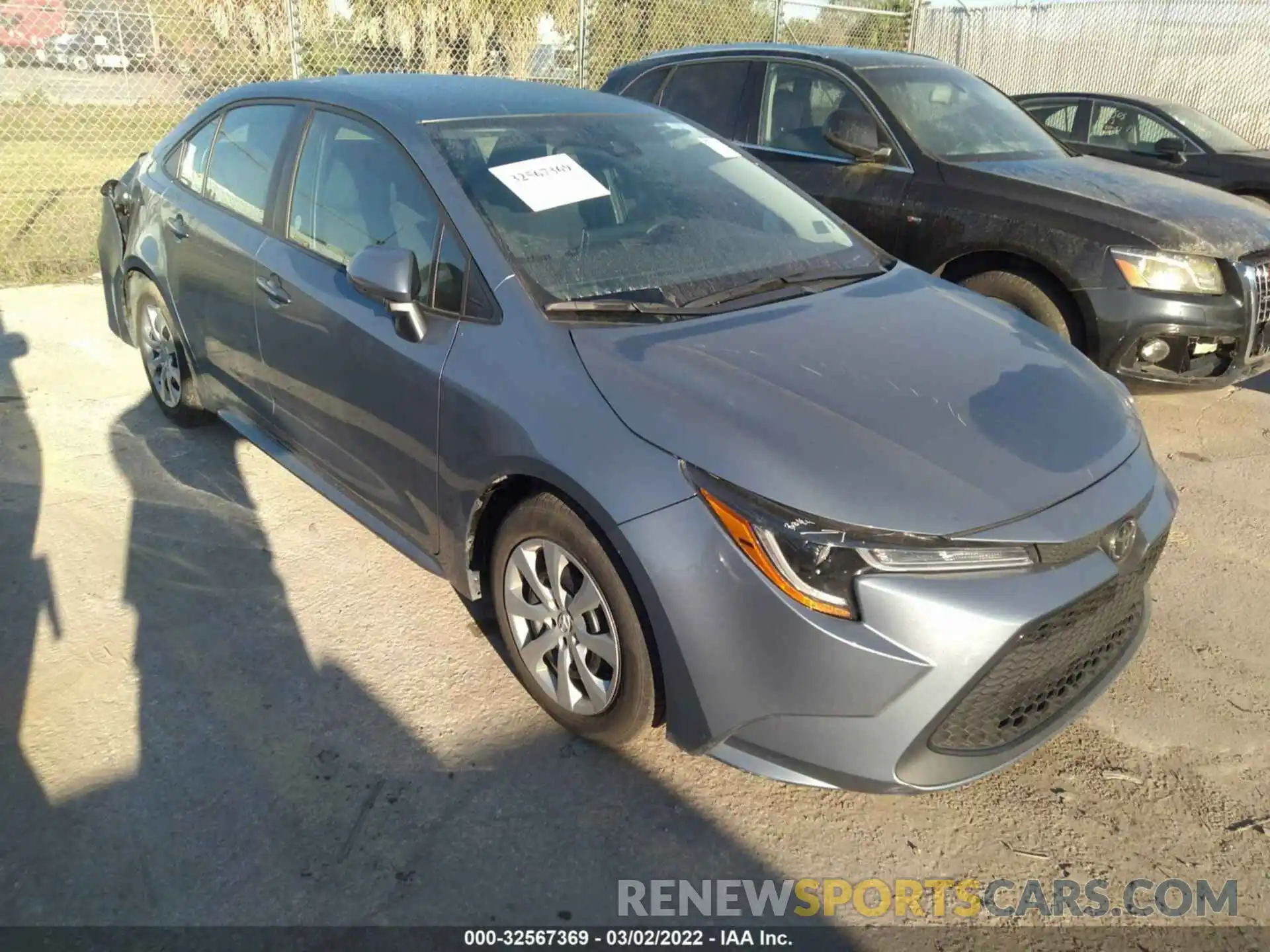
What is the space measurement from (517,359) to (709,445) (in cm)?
64

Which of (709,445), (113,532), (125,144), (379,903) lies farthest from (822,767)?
(125,144)

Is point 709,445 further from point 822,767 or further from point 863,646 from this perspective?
point 822,767

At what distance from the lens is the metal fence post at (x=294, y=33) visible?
320 inches

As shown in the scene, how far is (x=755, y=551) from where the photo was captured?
2.04 meters

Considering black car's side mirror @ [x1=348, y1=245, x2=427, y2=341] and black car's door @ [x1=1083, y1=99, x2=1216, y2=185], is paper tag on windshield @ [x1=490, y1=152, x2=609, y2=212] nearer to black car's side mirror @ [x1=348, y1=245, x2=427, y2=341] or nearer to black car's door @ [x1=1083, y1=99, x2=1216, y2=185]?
black car's side mirror @ [x1=348, y1=245, x2=427, y2=341]

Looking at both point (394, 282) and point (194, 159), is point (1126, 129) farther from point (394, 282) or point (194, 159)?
point (394, 282)

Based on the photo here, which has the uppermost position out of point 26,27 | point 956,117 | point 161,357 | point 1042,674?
point 26,27

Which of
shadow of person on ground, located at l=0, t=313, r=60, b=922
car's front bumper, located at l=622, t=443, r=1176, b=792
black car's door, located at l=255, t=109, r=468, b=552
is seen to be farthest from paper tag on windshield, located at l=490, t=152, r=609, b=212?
shadow of person on ground, located at l=0, t=313, r=60, b=922

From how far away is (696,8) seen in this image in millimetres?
12984

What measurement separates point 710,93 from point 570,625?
4.58 metres

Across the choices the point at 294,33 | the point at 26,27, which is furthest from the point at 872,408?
the point at 26,27

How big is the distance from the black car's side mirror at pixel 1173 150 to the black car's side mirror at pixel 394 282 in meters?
7.75

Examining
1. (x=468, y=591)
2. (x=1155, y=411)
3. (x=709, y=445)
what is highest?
(x=709, y=445)

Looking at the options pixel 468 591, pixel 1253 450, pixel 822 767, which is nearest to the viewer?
pixel 822 767
